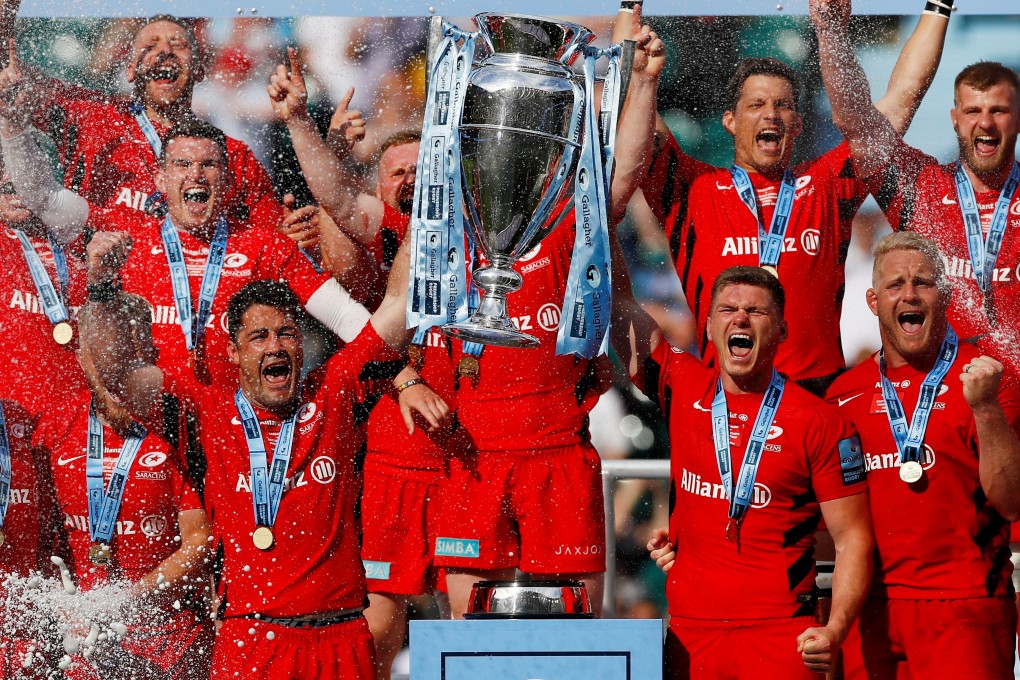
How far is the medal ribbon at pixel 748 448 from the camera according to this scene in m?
4.01

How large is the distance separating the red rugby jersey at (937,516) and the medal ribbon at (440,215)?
4.74ft

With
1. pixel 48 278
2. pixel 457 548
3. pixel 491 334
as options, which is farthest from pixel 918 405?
pixel 48 278

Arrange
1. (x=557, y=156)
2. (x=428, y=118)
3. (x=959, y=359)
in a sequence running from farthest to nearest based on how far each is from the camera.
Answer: (x=959, y=359)
(x=428, y=118)
(x=557, y=156)

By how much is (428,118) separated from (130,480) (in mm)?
1620

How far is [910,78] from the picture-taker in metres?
4.36

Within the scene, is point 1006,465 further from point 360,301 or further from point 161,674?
point 161,674

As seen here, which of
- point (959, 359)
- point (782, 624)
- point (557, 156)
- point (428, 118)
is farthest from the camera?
point (959, 359)

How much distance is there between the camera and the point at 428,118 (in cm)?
348

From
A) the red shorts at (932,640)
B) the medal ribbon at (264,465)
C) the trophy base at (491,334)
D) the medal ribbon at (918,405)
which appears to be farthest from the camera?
the medal ribbon at (264,465)

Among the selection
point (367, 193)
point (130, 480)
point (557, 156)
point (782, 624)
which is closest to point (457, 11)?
point (367, 193)

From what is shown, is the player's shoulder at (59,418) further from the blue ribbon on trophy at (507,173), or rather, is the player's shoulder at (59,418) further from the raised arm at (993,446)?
the raised arm at (993,446)

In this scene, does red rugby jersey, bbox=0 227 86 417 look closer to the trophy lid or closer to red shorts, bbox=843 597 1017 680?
the trophy lid

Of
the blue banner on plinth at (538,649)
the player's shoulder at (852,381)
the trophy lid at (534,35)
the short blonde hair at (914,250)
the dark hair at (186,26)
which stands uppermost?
the dark hair at (186,26)

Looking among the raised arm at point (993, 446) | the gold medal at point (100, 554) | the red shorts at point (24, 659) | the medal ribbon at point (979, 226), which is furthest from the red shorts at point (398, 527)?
the medal ribbon at point (979, 226)
